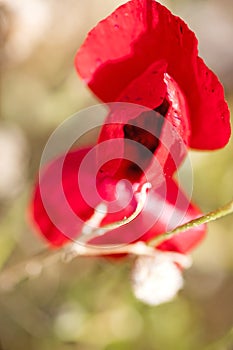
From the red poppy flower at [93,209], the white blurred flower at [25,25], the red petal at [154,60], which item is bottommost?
the red poppy flower at [93,209]

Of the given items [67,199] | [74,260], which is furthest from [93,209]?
[74,260]

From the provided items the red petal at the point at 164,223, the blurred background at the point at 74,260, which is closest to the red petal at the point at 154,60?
the red petal at the point at 164,223

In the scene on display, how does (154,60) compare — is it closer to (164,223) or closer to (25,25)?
(164,223)

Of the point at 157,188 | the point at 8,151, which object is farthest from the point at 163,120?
the point at 8,151

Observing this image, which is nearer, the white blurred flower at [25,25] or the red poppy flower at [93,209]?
the red poppy flower at [93,209]

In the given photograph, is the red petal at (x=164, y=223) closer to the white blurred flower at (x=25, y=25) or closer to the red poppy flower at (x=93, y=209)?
the red poppy flower at (x=93, y=209)

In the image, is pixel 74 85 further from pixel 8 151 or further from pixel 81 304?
pixel 81 304
